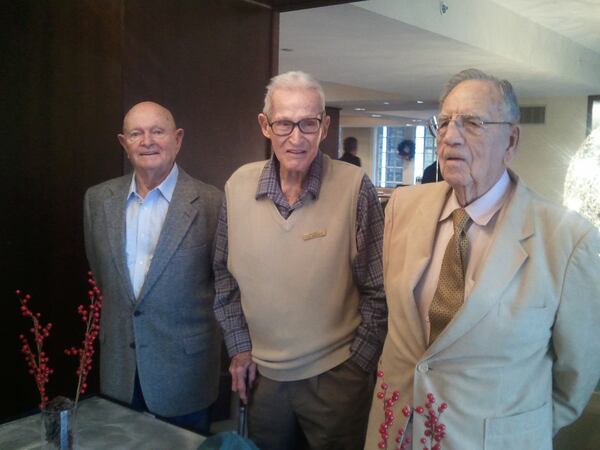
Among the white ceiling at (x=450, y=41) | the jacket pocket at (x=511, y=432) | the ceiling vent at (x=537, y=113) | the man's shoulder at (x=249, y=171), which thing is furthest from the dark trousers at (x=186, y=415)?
the ceiling vent at (x=537, y=113)

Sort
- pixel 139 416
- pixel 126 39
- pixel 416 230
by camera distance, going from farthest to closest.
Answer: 1. pixel 126 39
2. pixel 139 416
3. pixel 416 230

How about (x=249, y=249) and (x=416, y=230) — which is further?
(x=249, y=249)

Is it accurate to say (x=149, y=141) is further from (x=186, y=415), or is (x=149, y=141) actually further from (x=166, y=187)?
(x=186, y=415)

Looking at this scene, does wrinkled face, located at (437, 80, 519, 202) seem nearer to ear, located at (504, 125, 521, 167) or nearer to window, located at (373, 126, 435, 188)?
ear, located at (504, 125, 521, 167)

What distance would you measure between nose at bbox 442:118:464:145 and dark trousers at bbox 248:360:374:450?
74 centimetres

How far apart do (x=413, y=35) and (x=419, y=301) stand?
3885 mm

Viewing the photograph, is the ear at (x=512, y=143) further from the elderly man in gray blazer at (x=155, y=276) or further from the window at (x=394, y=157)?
the window at (x=394, y=157)

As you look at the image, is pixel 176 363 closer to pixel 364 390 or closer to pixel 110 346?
pixel 110 346

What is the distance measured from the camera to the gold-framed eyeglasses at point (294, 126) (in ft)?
5.48

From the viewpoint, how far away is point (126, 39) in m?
2.35

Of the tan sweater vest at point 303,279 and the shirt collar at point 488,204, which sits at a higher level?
the shirt collar at point 488,204

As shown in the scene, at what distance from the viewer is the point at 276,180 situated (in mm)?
1771

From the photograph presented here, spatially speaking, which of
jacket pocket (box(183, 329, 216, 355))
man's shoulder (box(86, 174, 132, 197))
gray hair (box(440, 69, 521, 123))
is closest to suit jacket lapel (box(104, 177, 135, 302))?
man's shoulder (box(86, 174, 132, 197))

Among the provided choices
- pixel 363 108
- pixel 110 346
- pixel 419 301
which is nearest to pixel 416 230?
pixel 419 301
